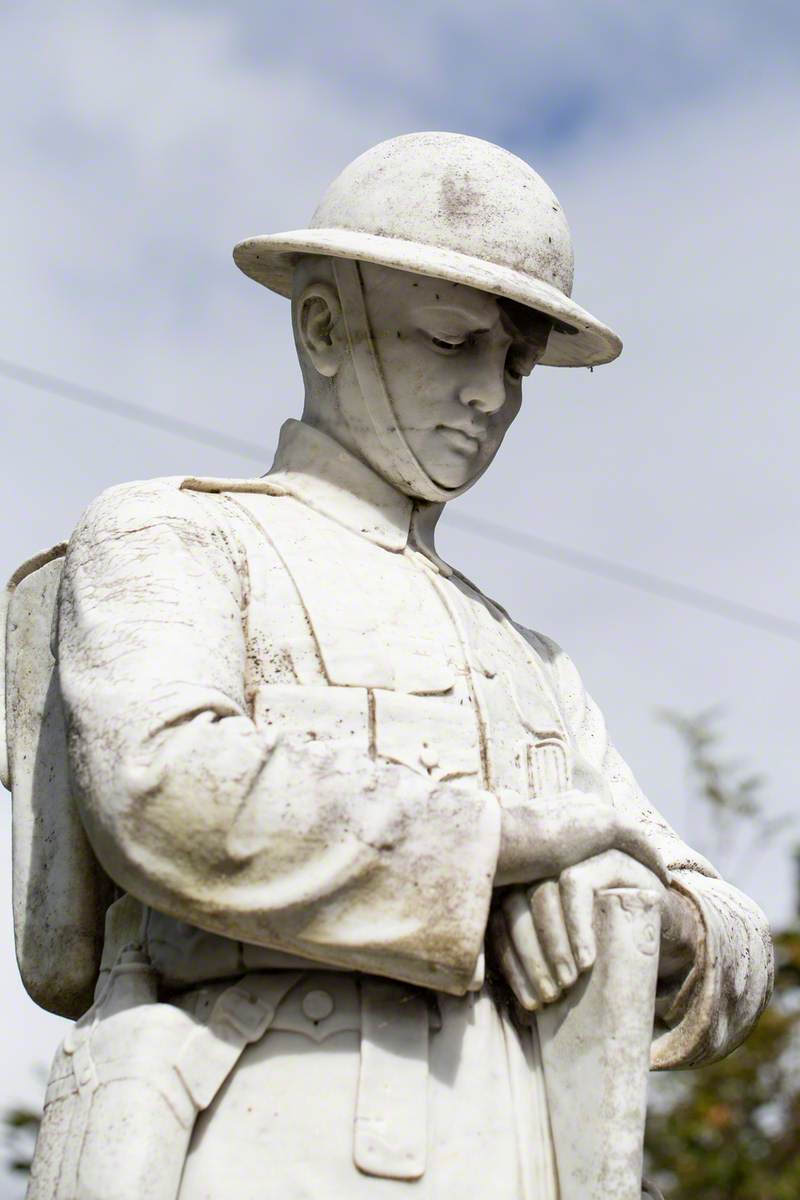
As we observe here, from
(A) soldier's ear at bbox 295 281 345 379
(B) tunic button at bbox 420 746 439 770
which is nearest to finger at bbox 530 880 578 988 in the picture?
(B) tunic button at bbox 420 746 439 770

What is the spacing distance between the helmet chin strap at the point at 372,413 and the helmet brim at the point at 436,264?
5.5 inches

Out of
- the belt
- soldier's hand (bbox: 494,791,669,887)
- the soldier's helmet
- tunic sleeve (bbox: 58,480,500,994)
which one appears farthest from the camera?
the soldier's helmet

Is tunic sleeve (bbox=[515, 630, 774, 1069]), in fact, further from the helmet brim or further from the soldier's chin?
the helmet brim

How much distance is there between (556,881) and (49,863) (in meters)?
1.36

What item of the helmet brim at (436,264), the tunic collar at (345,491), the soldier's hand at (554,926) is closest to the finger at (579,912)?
Answer: the soldier's hand at (554,926)

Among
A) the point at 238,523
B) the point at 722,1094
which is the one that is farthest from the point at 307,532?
the point at 722,1094

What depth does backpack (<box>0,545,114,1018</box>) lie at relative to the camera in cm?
662

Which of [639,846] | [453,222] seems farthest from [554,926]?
[453,222]

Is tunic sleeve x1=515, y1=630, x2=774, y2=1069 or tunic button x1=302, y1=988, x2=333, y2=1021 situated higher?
tunic sleeve x1=515, y1=630, x2=774, y2=1069

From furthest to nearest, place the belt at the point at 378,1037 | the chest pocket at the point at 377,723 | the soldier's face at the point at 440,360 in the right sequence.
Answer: the soldier's face at the point at 440,360, the chest pocket at the point at 377,723, the belt at the point at 378,1037

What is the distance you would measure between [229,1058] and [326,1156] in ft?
1.07

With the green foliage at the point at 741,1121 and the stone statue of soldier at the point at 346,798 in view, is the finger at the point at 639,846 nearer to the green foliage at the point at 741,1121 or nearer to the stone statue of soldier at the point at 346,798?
the stone statue of soldier at the point at 346,798

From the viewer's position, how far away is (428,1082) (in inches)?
241

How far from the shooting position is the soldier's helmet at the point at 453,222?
677 cm
